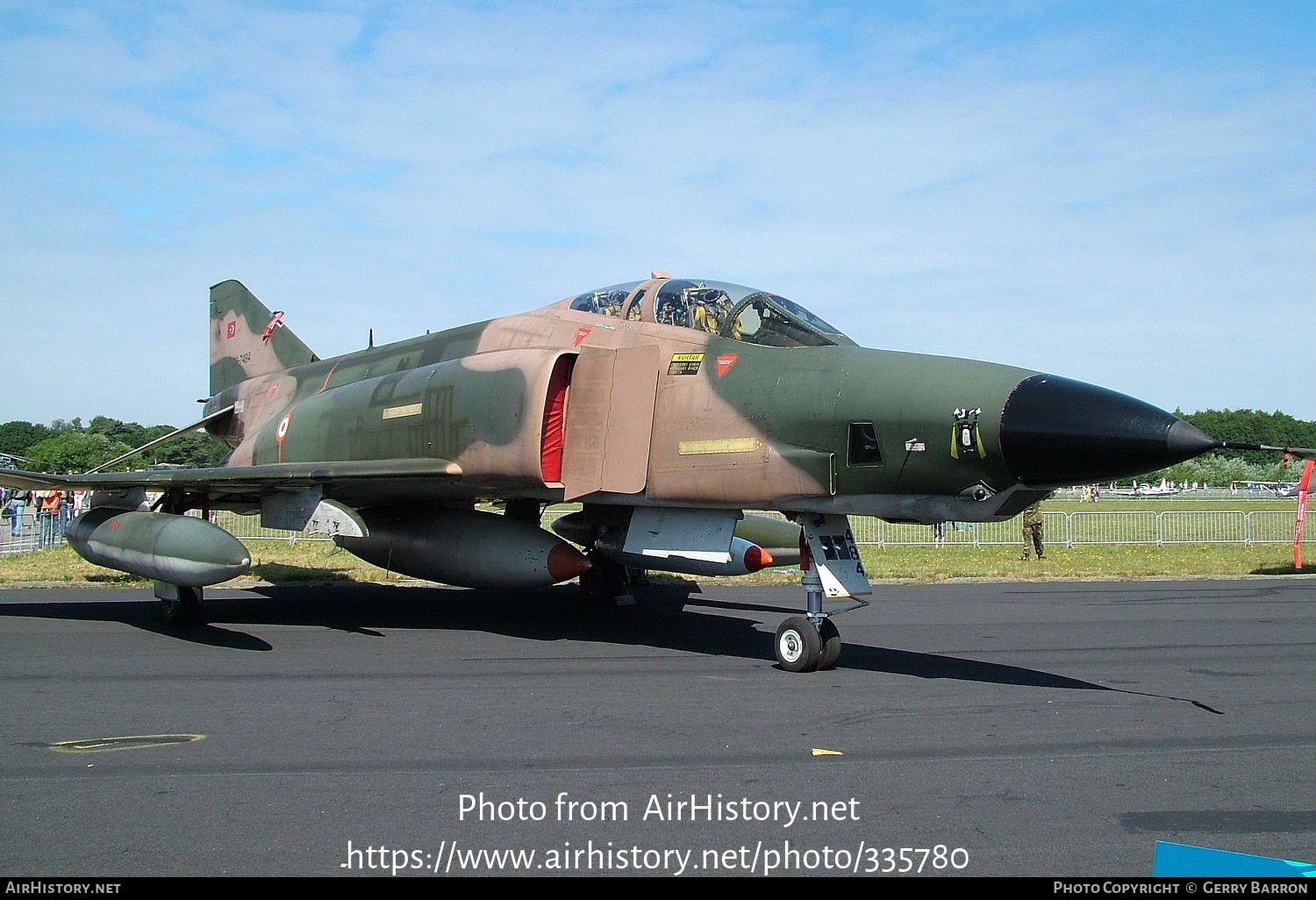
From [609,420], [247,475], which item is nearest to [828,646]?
[609,420]

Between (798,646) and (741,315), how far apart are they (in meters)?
2.85

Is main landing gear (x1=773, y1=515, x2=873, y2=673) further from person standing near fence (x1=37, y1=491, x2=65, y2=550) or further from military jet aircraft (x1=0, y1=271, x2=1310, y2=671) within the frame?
person standing near fence (x1=37, y1=491, x2=65, y2=550)

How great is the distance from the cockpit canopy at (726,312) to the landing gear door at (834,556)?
1484 millimetres

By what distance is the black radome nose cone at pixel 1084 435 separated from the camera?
20.6 ft

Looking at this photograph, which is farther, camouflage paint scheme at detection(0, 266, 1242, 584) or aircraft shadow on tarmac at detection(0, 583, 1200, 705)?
aircraft shadow on tarmac at detection(0, 583, 1200, 705)

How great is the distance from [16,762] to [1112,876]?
526 centimetres

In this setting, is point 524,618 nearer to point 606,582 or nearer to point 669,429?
point 606,582

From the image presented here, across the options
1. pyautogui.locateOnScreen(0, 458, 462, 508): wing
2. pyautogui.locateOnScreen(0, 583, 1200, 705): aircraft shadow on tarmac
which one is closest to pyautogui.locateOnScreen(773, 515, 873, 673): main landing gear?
pyautogui.locateOnScreen(0, 583, 1200, 705): aircraft shadow on tarmac

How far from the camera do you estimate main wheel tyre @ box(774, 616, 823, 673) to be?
8219 mm

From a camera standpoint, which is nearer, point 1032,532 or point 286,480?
point 286,480

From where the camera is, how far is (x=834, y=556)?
8484 millimetres

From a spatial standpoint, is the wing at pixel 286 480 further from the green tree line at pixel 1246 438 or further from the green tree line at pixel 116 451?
the green tree line at pixel 1246 438

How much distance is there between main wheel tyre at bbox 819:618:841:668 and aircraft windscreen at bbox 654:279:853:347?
2339 mm
